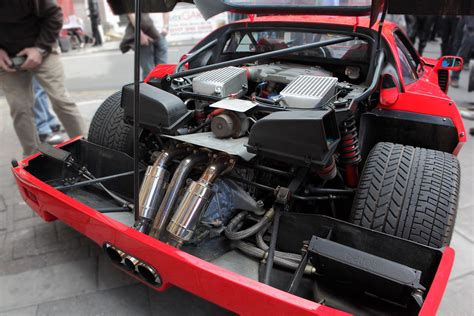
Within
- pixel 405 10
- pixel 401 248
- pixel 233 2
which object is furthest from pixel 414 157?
pixel 233 2

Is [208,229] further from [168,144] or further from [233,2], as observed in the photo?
[233,2]

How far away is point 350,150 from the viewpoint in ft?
6.31

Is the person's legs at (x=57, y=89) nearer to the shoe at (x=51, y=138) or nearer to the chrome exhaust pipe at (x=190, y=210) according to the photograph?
the shoe at (x=51, y=138)

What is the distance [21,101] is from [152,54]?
2.17 metres

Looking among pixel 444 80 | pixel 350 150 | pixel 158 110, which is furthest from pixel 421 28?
pixel 158 110

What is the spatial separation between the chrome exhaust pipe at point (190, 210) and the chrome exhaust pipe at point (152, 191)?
0.13m

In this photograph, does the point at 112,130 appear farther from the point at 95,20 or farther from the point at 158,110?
the point at 95,20

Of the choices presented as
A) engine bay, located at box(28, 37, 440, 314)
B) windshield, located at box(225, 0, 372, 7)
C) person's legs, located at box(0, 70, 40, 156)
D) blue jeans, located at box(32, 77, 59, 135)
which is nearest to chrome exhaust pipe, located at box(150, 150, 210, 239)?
engine bay, located at box(28, 37, 440, 314)

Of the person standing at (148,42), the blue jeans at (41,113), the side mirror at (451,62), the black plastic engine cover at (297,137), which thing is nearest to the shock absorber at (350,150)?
the black plastic engine cover at (297,137)

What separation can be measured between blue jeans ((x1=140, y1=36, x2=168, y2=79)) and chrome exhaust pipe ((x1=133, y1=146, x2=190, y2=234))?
3462 millimetres

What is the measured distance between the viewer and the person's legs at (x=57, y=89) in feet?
10.7

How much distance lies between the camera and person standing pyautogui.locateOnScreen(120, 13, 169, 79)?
466cm

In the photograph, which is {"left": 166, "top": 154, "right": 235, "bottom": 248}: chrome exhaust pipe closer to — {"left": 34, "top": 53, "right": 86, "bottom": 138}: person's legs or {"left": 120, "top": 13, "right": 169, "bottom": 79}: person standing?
{"left": 34, "top": 53, "right": 86, "bottom": 138}: person's legs

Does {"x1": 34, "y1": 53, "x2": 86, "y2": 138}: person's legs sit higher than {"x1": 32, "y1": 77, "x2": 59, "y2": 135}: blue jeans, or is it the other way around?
{"x1": 34, "y1": 53, "x2": 86, "y2": 138}: person's legs
